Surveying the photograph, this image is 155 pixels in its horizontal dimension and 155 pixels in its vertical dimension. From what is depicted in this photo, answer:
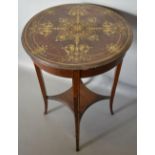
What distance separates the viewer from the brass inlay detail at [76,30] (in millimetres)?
1145

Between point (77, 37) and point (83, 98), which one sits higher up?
point (77, 37)

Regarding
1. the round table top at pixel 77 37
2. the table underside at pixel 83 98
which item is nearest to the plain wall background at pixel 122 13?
the round table top at pixel 77 37

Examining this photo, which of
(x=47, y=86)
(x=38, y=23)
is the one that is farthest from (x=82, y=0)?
(x=47, y=86)

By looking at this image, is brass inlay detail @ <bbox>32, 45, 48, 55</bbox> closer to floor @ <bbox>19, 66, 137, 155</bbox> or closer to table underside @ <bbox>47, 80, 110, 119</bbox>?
table underside @ <bbox>47, 80, 110, 119</bbox>

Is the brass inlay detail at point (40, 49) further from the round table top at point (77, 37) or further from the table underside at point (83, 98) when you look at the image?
the table underside at point (83, 98)

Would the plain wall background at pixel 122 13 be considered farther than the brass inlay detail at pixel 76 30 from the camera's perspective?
Yes

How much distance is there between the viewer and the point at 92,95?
61.2 inches

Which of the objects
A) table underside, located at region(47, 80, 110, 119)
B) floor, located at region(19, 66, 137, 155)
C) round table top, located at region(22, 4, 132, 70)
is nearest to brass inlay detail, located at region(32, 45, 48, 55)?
round table top, located at region(22, 4, 132, 70)

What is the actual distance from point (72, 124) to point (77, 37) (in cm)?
59

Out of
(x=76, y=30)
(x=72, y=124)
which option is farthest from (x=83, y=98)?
(x=76, y=30)

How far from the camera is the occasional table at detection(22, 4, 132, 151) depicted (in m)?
1.10

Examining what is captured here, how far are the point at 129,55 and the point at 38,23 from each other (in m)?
0.59

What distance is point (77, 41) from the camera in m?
1.19

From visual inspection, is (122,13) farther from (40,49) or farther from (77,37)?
(40,49)
